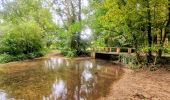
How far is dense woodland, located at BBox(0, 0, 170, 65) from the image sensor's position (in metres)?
15.9

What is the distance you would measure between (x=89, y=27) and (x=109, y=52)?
395 centimetres

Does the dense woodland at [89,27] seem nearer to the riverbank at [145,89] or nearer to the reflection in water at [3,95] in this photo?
the riverbank at [145,89]

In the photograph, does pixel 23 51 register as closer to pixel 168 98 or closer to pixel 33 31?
pixel 33 31

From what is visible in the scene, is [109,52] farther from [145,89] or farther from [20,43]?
[145,89]

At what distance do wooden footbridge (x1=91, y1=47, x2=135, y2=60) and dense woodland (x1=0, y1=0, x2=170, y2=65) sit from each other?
916 millimetres

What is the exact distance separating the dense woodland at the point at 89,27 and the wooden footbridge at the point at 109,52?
0.92m

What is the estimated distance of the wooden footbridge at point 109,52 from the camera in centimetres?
2560

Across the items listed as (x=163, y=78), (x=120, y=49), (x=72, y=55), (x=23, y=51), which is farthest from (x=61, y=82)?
(x=72, y=55)

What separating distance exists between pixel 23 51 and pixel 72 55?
7.06 metres

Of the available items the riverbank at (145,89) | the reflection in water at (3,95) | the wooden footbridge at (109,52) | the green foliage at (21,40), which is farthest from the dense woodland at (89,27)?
the reflection in water at (3,95)

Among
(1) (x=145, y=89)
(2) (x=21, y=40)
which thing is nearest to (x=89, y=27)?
(2) (x=21, y=40)

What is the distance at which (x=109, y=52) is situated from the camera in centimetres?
2716

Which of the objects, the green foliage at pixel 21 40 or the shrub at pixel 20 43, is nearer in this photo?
the shrub at pixel 20 43

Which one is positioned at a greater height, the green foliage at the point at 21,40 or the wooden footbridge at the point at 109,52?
the green foliage at the point at 21,40
